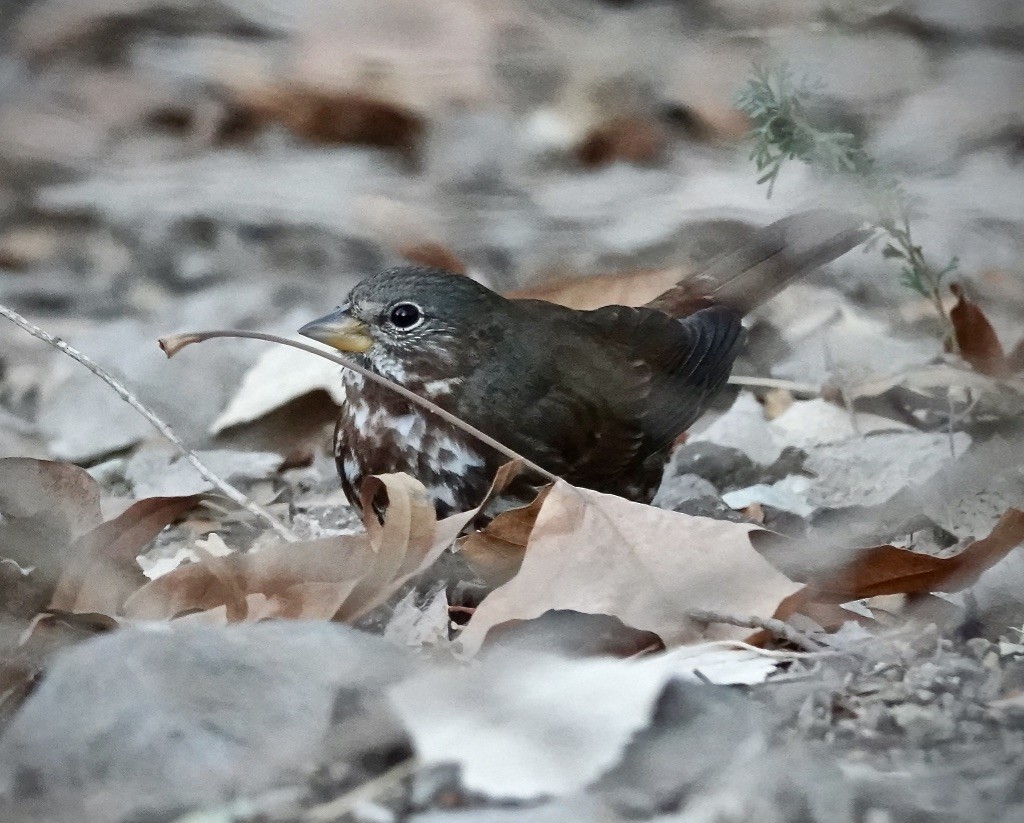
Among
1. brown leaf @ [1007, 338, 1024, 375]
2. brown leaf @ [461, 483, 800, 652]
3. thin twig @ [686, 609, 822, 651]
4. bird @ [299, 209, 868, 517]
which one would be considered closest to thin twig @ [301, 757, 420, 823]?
brown leaf @ [461, 483, 800, 652]

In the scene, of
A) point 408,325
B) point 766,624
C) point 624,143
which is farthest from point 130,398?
point 624,143

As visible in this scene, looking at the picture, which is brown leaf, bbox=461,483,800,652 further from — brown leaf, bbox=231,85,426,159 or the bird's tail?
brown leaf, bbox=231,85,426,159

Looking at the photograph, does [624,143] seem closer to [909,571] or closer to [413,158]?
[413,158]

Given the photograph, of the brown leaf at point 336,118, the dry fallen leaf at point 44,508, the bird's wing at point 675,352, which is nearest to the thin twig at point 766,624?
the dry fallen leaf at point 44,508

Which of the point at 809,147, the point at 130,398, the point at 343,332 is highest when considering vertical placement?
the point at 809,147

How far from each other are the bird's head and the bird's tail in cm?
75

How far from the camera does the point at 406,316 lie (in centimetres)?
313

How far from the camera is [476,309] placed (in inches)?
123

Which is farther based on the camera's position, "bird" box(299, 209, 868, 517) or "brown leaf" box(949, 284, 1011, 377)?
"brown leaf" box(949, 284, 1011, 377)

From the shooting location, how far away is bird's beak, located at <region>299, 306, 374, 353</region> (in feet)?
10.2

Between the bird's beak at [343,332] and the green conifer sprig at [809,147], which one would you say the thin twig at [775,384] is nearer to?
the green conifer sprig at [809,147]

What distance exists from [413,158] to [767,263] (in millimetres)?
1892

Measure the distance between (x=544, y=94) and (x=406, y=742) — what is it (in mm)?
4158

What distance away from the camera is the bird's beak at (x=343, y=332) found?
3.11m
